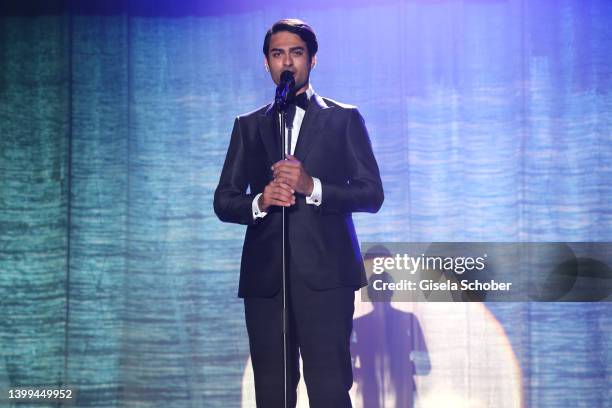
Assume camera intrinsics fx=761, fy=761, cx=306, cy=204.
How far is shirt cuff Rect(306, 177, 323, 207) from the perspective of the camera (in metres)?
2.20

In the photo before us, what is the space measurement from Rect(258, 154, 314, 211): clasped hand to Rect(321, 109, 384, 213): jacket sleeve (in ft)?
0.40

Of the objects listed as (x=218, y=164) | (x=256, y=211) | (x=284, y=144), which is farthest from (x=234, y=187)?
(x=218, y=164)

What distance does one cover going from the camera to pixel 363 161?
2355 millimetres

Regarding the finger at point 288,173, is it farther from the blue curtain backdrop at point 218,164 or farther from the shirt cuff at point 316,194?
the blue curtain backdrop at point 218,164

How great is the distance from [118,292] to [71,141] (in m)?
0.77

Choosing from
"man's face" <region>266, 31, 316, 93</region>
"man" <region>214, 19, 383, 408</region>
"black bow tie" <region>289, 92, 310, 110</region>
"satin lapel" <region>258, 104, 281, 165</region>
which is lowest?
"man" <region>214, 19, 383, 408</region>

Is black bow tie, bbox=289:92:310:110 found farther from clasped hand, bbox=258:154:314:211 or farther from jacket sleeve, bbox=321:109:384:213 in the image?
clasped hand, bbox=258:154:314:211

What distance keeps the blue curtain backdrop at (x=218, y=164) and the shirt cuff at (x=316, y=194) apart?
4.45ft

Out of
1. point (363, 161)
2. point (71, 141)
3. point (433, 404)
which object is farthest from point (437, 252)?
point (71, 141)

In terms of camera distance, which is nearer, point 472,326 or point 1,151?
point 472,326

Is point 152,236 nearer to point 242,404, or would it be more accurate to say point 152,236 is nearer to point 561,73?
point 242,404

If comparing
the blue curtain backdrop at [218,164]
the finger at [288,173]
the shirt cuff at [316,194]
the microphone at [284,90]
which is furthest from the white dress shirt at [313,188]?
the blue curtain backdrop at [218,164]

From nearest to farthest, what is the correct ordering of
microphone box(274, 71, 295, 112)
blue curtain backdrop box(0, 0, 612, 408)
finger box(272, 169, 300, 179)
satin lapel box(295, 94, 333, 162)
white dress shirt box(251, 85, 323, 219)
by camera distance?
microphone box(274, 71, 295, 112) < finger box(272, 169, 300, 179) < white dress shirt box(251, 85, 323, 219) < satin lapel box(295, 94, 333, 162) < blue curtain backdrop box(0, 0, 612, 408)

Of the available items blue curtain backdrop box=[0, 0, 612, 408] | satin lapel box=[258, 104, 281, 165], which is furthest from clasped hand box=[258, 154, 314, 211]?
blue curtain backdrop box=[0, 0, 612, 408]
